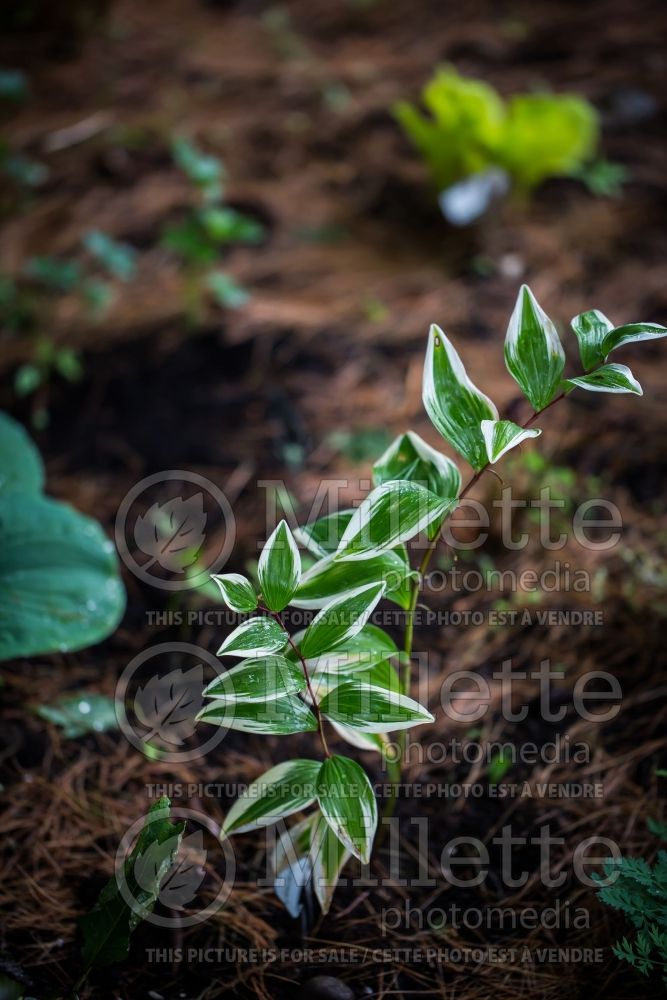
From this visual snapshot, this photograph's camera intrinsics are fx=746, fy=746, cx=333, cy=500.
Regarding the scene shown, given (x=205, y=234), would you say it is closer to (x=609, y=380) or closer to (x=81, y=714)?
(x=81, y=714)

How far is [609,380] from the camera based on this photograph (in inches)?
37.5

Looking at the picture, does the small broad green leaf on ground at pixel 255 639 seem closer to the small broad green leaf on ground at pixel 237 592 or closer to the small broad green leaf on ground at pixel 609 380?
the small broad green leaf on ground at pixel 237 592

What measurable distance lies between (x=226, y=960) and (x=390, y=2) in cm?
426

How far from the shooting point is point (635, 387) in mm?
920

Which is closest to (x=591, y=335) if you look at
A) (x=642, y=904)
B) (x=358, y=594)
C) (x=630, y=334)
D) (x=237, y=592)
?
(x=630, y=334)

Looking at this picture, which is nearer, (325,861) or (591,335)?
(591,335)

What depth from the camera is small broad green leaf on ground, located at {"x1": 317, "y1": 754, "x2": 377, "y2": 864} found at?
40.8 inches

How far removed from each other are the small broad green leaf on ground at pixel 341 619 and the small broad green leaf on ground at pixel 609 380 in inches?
14.8

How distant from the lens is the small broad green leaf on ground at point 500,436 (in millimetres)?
940

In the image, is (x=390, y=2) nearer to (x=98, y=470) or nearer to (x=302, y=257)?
(x=302, y=257)

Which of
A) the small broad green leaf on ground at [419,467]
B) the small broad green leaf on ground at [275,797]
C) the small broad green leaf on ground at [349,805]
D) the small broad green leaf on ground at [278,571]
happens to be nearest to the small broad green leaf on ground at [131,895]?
the small broad green leaf on ground at [275,797]

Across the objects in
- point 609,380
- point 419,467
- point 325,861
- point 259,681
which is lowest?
point 325,861

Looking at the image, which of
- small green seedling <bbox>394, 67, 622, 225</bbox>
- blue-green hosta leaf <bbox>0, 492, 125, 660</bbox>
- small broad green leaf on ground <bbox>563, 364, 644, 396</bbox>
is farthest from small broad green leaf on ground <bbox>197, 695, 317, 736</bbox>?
small green seedling <bbox>394, 67, 622, 225</bbox>

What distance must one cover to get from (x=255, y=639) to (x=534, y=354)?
21.7 inches
